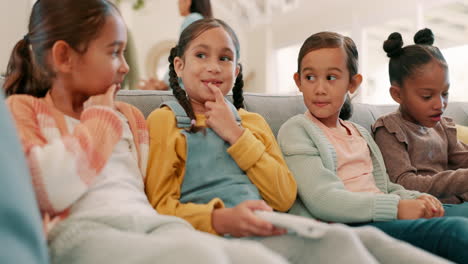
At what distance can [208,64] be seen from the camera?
1.13 meters

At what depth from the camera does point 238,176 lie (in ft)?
3.49

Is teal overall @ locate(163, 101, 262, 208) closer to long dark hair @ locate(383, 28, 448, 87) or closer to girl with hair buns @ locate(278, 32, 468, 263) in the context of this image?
girl with hair buns @ locate(278, 32, 468, 263)

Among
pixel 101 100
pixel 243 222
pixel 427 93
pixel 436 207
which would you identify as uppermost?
pixel 101 100

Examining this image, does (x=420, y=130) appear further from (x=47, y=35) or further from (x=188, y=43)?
(x=47, y=35)

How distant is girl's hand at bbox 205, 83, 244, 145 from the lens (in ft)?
3.51

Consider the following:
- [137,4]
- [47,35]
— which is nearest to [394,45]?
[47,35]

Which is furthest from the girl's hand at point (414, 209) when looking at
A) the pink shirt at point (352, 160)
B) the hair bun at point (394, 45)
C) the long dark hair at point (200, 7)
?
the long dark hair at point (200, 7)

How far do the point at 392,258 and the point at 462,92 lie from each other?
4305 millimetres

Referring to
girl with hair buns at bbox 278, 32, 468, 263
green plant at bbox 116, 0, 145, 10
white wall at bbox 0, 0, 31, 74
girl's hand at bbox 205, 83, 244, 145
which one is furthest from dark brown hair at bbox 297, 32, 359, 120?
green plant at bbox 116, 0, 145, 10

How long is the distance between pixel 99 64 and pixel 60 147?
25 centimetres

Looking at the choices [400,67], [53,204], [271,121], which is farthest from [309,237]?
[400,67]

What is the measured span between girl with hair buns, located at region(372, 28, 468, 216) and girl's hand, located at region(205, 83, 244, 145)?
1.93 feet

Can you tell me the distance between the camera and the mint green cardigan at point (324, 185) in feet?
3.46

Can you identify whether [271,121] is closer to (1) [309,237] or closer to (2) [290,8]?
(1) [309,237]
